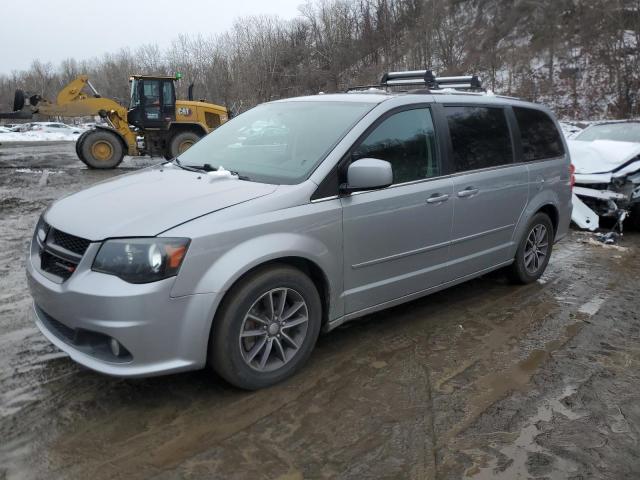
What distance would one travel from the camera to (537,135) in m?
5.25

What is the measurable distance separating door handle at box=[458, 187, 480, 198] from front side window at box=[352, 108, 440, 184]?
275 millimetres

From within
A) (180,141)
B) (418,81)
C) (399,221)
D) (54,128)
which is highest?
(54,128)

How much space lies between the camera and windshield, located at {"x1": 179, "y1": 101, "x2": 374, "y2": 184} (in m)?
3.57

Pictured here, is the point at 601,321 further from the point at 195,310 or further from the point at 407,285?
the point at 195,310

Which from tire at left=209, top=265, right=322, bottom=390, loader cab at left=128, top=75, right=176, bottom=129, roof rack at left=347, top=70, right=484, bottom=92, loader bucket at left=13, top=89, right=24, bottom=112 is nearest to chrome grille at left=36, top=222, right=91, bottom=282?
tire at left=209, top=265, right=322, bottom=390

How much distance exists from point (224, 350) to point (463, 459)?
1.37 m

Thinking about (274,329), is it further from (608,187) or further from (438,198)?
(608,187)

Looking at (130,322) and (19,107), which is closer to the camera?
(130,322)

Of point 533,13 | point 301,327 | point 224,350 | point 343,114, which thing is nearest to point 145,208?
point 224,350

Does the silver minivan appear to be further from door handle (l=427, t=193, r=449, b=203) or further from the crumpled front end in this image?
the crumpled front end

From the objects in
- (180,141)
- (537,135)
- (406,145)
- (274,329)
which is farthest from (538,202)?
(180,141)

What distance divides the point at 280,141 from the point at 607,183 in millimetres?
6015

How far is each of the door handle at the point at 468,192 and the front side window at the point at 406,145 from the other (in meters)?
0.27

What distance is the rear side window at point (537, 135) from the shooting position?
506 centimetres
